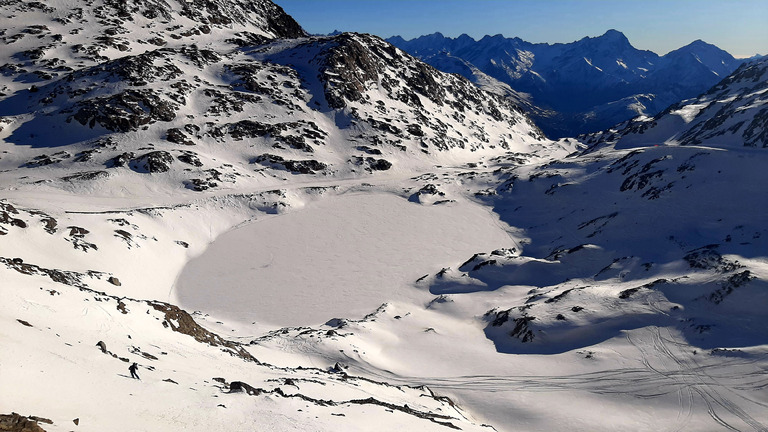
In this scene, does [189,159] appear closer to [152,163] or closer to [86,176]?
[152,163]

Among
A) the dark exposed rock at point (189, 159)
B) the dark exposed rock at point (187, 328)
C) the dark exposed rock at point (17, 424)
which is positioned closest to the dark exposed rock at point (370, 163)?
the dark exposed rock at point (189, 159)

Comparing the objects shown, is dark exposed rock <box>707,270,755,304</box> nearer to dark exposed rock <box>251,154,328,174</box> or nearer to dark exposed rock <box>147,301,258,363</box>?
dark exposed rock <box>147,301,258,363</box>

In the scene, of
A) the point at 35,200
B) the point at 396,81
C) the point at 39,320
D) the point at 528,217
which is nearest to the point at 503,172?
the point at 528,217

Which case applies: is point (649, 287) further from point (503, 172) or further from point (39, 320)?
point (503, 172)

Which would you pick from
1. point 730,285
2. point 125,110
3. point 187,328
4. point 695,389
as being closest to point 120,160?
point 125,110

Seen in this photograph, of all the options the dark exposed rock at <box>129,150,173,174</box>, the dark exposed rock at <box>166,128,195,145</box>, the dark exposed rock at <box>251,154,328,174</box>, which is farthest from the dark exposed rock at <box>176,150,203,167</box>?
the dark exposed rock at <box>251,154,328,174</box>
